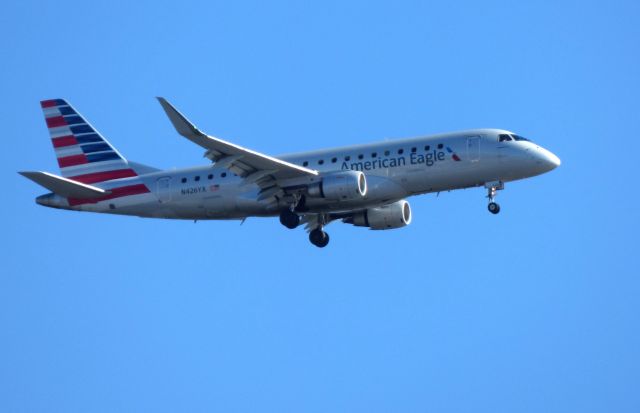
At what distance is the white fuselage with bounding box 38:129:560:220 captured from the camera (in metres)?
54.2

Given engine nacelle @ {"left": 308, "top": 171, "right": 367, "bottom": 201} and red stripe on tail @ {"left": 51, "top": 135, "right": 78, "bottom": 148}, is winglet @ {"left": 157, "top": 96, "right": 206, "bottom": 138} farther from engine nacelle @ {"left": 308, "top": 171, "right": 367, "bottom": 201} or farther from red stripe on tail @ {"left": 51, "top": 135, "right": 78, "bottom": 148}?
red stripe on tail @ {"left": 51, "top": 135, "right": 78, "bottom": 148}

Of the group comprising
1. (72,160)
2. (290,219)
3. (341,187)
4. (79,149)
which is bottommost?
(290,219)

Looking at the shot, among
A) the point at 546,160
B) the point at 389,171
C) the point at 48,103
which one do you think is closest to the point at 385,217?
Answer: the point at 389,171

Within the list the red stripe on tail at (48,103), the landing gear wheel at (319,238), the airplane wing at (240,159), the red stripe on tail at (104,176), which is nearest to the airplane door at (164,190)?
the red stripe on tail at (104,176)

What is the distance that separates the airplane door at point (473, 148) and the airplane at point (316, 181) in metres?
0.04

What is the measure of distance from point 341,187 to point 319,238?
23.1ft

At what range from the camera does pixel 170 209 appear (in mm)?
58156

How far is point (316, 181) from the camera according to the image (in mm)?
54500

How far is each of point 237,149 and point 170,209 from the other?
7377 mm

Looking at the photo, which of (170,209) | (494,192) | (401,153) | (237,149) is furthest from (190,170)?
(494,192)

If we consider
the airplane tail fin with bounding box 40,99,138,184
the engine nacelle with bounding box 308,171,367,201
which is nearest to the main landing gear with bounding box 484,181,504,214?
the engine nacelle with bounding box 308,171,367,201

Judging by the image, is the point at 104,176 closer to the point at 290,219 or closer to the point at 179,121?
the point at 290,219

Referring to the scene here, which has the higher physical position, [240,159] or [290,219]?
[240,159]

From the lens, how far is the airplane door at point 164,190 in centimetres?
5806
